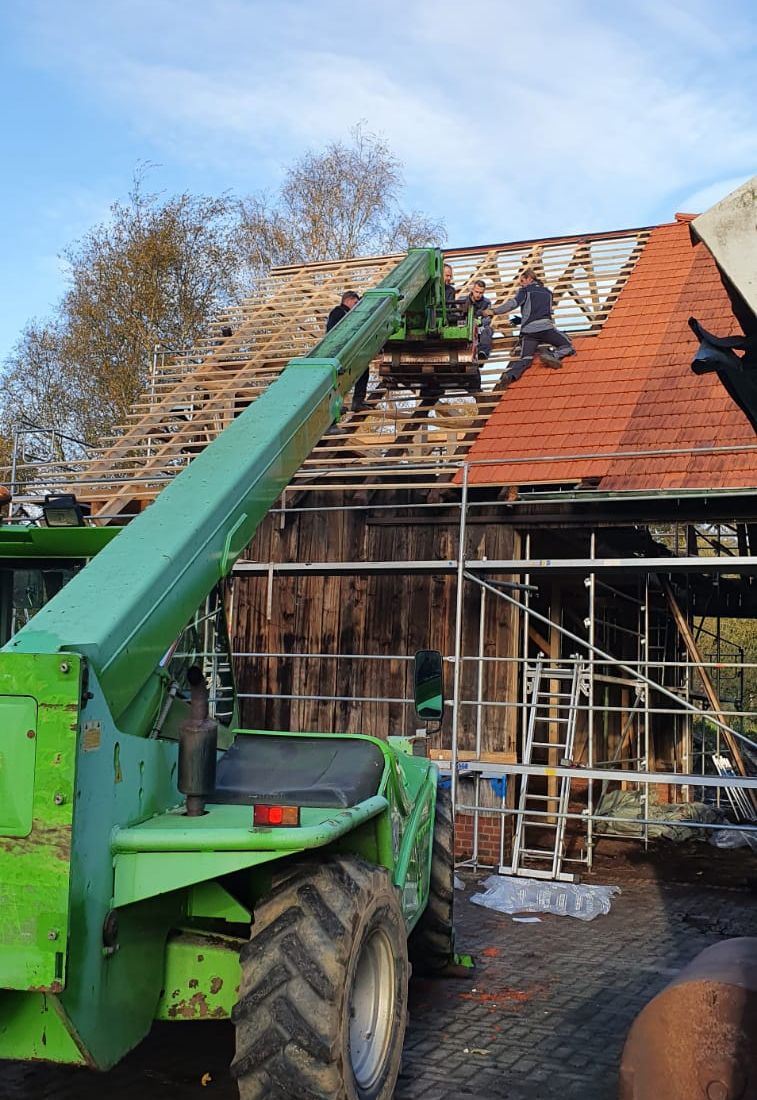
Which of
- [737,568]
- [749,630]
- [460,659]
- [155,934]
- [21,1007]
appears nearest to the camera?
[21,1007]

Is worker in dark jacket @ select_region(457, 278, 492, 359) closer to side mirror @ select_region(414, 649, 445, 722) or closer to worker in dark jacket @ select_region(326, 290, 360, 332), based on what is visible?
worker in dark jacket @ select_region(326, 290, 360, 332)

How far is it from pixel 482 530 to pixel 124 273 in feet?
73.5

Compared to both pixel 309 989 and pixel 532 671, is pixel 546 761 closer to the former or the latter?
pixel 532 671

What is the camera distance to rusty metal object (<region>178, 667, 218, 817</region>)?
389 cm

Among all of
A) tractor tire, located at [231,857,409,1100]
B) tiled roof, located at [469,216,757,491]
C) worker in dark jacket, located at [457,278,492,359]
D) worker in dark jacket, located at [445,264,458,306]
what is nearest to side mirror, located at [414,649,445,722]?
tractor tire, located at [231,857,409,1100]

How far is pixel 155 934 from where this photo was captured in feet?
12.7

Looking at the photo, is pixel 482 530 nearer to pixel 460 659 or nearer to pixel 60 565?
pixel 460 659

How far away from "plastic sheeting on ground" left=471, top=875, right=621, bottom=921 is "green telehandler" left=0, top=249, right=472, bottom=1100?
4607mm

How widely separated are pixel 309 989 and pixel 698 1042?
4.38 ft

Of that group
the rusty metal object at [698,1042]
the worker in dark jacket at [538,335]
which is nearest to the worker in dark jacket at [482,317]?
the worker in dark jacket at [538,335]

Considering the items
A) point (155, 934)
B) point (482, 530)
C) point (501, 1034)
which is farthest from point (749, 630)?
point (155, 934)

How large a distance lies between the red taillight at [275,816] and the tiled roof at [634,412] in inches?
272

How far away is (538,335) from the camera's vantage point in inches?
509

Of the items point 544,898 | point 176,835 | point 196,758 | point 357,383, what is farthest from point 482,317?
point 176,835
